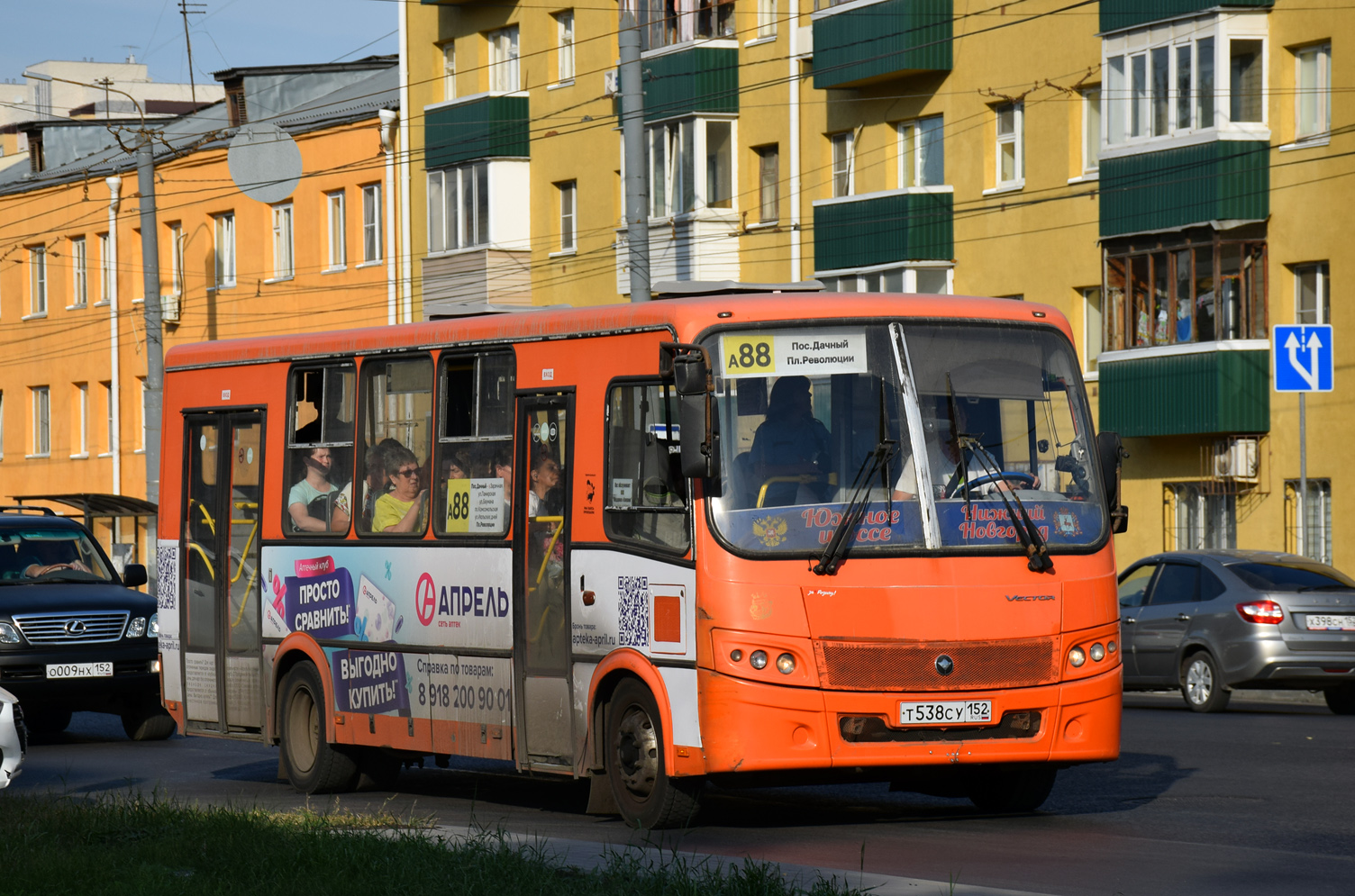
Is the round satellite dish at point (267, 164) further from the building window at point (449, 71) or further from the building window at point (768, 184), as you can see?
the building window at point (768, 184)

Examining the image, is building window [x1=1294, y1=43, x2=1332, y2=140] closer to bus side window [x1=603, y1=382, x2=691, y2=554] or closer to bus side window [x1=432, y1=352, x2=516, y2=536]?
bus side window [x1=432, y1=352, x2=516, y2=536]

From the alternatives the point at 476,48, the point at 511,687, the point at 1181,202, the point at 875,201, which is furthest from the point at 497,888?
the point at 476,48

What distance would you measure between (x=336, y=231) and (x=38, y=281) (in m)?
15.6

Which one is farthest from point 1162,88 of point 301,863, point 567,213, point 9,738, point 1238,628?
point 301,863

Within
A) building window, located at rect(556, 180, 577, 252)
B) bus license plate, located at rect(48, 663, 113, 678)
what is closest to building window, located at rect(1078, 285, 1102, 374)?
building window, located at rect(556, 180, 577, 252)

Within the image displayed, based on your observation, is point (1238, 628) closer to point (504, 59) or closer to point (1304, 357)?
point (1304, 357)

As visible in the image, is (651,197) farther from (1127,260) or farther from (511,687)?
(511,687)

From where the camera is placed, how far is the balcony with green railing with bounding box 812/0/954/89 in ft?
118

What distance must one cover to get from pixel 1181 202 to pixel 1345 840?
2129cm

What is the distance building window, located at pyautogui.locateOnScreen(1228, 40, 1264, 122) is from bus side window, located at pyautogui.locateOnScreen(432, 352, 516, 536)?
19886 millimetres

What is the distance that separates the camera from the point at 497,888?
347 inches

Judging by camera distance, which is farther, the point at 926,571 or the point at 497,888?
the point at 926,571

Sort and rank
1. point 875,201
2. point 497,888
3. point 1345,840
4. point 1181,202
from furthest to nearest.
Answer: point 875,201 → point 1181,202 → point 1345,840 → point 497,888

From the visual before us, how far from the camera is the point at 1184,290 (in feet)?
104
